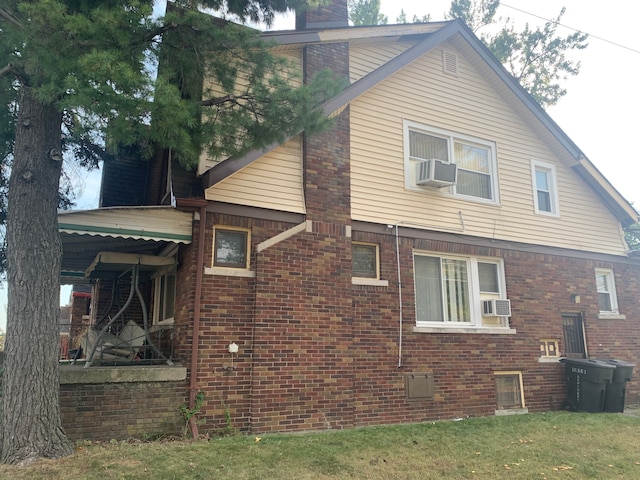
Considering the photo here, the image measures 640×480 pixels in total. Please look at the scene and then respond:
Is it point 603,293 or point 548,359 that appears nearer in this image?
point 548,359

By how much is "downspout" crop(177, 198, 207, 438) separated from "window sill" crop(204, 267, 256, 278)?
130 millimetres

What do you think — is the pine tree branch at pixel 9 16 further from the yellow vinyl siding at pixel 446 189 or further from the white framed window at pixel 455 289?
the white framed window at pixel 455 289

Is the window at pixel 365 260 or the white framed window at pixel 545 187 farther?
the white framed window at pixel 545 187

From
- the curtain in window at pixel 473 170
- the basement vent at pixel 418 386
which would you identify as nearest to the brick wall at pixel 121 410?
the basement vent at pixel 418 386

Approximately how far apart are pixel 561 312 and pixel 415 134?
5136mm

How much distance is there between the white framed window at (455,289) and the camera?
9.80 metres

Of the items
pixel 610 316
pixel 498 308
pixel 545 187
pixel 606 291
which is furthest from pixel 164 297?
pixel 606 291

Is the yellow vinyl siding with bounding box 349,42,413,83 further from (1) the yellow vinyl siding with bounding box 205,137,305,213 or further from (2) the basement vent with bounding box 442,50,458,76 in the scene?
(1) the yellow vinyl siding with bounding box 205,137,305,213

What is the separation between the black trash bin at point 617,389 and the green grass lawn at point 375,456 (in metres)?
1.90

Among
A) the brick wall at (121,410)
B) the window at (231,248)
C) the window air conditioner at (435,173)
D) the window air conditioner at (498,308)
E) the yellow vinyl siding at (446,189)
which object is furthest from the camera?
the window air conditioner at (498,308)

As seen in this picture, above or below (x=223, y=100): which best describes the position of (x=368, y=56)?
above

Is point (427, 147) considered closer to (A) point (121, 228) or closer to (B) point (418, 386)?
(B) point (418, 386)

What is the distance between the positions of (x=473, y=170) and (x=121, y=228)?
24.1 ft

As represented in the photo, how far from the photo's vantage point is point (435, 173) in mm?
9867
